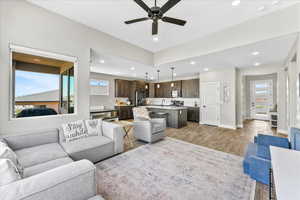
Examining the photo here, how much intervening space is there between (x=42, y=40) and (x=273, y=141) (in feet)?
16.1

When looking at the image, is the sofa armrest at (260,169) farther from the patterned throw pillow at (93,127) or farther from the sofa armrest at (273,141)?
the patterned throw pillow at (93,127)

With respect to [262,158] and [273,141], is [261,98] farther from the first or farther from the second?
[262,158]

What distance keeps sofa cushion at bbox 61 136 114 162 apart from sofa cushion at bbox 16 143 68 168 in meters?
0.14

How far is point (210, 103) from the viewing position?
5980mm

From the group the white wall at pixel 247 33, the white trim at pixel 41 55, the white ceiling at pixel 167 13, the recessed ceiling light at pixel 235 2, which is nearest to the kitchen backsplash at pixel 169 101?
the white wall at pixel 247 33

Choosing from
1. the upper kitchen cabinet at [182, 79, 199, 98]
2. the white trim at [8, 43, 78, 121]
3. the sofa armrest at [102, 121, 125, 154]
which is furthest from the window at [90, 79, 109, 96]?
the upper kitchen cabinet at [182, 79, 199, 98]

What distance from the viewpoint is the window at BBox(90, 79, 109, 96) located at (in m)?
6.52

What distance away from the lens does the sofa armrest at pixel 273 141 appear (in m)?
2.14

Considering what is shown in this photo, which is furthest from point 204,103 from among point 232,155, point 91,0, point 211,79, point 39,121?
point 39,121

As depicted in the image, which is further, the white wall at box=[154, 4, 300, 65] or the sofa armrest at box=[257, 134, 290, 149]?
the white wall at box=[154, 4, 300, 65]

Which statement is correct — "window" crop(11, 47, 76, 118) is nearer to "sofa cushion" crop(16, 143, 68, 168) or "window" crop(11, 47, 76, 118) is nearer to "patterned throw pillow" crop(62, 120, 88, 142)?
"patterned throw pillow" crop(62, 120, 88, 142)

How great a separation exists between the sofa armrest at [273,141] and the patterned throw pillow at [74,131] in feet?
11.9

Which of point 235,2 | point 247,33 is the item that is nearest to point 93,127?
point 235,2

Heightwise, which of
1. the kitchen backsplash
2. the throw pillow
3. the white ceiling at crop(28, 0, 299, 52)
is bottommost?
the throw pillow
